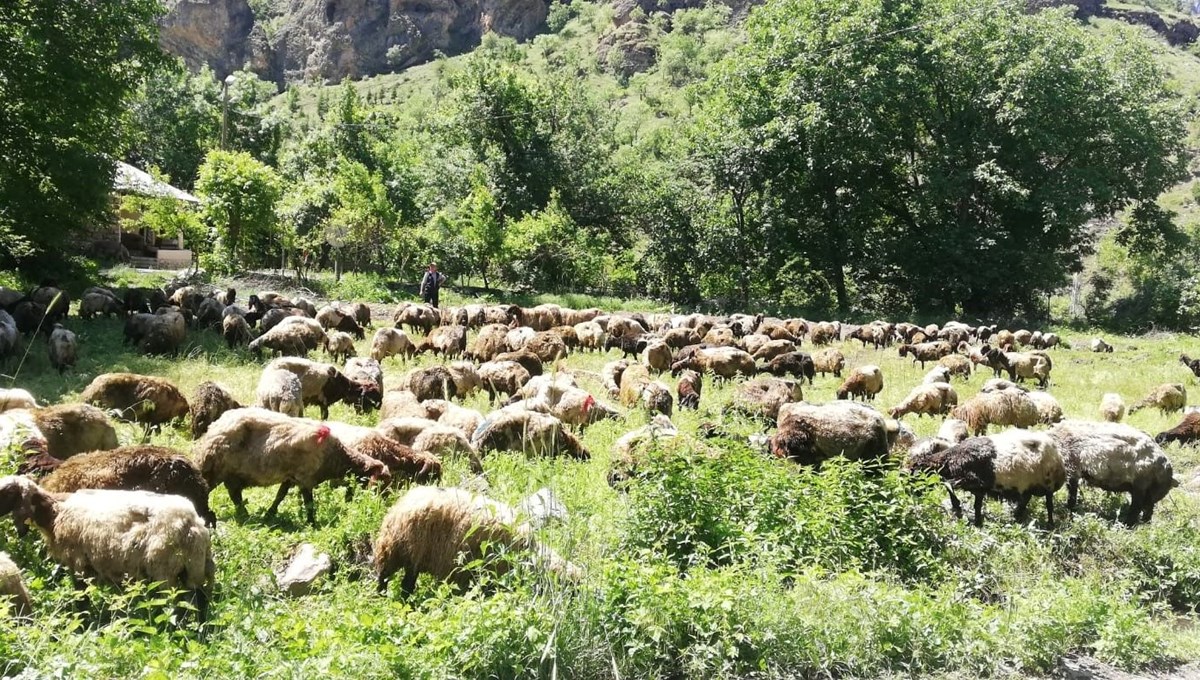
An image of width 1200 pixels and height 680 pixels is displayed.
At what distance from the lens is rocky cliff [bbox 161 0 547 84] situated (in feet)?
379

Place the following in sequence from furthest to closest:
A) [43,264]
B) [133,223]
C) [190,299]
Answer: [133,223]
[43,264]
[190,299]

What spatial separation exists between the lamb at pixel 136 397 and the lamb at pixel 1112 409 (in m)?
13.2

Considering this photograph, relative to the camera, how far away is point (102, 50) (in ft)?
63.0

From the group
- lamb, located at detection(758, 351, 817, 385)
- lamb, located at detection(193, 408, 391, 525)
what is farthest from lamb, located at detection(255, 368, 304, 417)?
lamb, located at detection(758, 351, 817, 385)

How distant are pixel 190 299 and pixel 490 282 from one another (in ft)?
53.2

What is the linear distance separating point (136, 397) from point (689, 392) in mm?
7740

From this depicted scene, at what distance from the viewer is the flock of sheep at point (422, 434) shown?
483 cm

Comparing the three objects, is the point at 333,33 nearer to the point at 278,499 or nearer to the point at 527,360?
the point at 527,360

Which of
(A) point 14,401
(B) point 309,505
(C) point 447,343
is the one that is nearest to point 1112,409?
(C) point 447,343

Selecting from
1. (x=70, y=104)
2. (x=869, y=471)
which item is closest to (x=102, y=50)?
(x=70, y=104)

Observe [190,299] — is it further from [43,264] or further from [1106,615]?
[1106,615]

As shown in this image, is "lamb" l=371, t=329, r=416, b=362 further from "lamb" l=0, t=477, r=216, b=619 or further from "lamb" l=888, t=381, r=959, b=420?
"lamb" l=0, t=477, r=216, b=619

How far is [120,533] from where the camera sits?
4.61 meters

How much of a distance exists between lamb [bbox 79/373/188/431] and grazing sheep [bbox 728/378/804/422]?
7.13m
